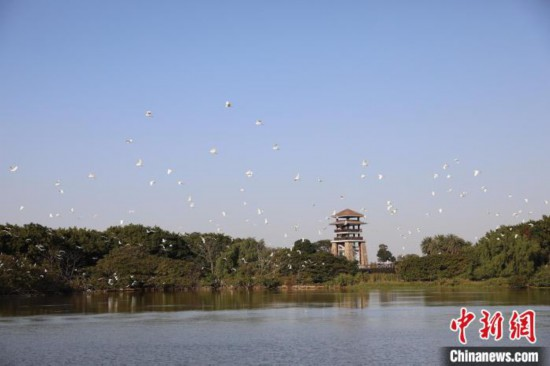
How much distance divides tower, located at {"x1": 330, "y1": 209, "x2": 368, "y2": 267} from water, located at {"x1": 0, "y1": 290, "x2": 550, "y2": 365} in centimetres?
5241

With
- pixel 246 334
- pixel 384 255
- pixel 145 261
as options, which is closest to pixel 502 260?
pixel 145 261

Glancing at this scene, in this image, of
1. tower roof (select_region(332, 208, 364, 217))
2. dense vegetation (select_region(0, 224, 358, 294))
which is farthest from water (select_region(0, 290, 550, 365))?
tower roof (select_region(332, 208, 364, 217))

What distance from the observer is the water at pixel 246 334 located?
78.2 ft

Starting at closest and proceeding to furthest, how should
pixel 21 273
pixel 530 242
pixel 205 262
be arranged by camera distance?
→ pixel 21 273 → pixel 530 242 → pixel 205 262

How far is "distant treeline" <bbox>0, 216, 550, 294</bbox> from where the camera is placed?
207ft

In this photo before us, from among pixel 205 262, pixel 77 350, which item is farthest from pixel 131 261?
pixel 77 350

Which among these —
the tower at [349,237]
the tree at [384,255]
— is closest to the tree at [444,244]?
the tower at [349,237]

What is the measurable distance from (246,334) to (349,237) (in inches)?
2754

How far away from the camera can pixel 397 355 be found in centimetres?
2356

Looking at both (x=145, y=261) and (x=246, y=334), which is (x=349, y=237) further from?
(x=246, y=334)

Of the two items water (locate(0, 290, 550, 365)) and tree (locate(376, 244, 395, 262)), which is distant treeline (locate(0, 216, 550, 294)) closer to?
water (locate(0, 290, 550, 365))

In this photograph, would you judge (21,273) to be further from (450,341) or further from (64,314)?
(450,341)

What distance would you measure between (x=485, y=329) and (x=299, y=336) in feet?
24.1

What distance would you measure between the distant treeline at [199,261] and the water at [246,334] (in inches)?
748
